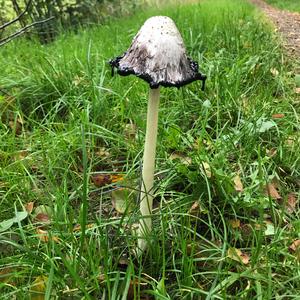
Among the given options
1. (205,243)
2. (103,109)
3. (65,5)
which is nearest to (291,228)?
(205,243)

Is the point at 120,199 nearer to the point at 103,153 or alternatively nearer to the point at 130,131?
the point at 103,153

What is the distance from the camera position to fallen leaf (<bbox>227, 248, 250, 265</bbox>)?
4.72ft

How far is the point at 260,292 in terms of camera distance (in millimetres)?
1304

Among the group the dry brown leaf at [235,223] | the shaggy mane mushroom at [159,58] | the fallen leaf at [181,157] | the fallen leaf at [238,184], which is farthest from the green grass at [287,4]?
the shaggy mane mushroom at [159,58]

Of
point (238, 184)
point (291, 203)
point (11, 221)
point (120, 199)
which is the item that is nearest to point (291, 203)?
point (291, 203)

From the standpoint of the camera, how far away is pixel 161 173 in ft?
6.21

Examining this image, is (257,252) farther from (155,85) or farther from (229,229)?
(155,85)

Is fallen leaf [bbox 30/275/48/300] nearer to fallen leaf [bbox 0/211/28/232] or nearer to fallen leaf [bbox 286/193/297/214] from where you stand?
fallen leaf [bbox 0/211/28/232]

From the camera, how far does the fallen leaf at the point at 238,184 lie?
1.78 metres

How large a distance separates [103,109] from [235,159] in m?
0.74

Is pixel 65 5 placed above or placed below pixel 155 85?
below

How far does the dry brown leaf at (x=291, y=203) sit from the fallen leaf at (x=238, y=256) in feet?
1.23

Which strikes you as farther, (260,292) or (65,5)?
(65,5)

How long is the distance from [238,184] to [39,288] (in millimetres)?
898
